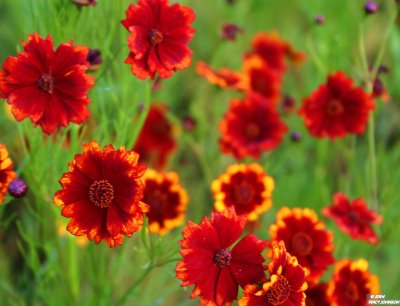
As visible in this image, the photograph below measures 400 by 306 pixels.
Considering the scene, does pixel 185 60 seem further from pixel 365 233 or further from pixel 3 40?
pixel 3 40

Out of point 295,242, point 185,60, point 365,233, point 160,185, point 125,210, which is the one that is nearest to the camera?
point 125,210

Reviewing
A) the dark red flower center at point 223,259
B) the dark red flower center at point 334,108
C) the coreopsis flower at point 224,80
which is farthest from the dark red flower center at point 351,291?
the coreopsis flower at point 224,80

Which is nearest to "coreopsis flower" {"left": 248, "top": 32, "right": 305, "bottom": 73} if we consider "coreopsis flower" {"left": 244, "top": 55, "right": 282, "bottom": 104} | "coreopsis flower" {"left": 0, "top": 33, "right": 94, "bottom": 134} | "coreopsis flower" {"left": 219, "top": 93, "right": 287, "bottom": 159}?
"coreopsis flower" {"left": 244, "top": 55, "right": 282, "bottom": 104}

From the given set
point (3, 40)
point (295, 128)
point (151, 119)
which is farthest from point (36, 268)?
point (3, 40)

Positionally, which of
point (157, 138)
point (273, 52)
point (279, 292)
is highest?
point (279, 292)

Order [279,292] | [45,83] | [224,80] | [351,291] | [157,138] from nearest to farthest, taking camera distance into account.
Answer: [279,292]
[45,83]
[351,291]
[224,80]
[157,138]

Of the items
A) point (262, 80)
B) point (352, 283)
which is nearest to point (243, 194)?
point (352, 283)

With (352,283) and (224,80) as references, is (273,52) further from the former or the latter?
(352,283)

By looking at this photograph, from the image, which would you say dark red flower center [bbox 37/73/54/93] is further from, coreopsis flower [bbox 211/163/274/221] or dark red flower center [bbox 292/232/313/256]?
dark red flower center [bbox 292/232/313/256]
